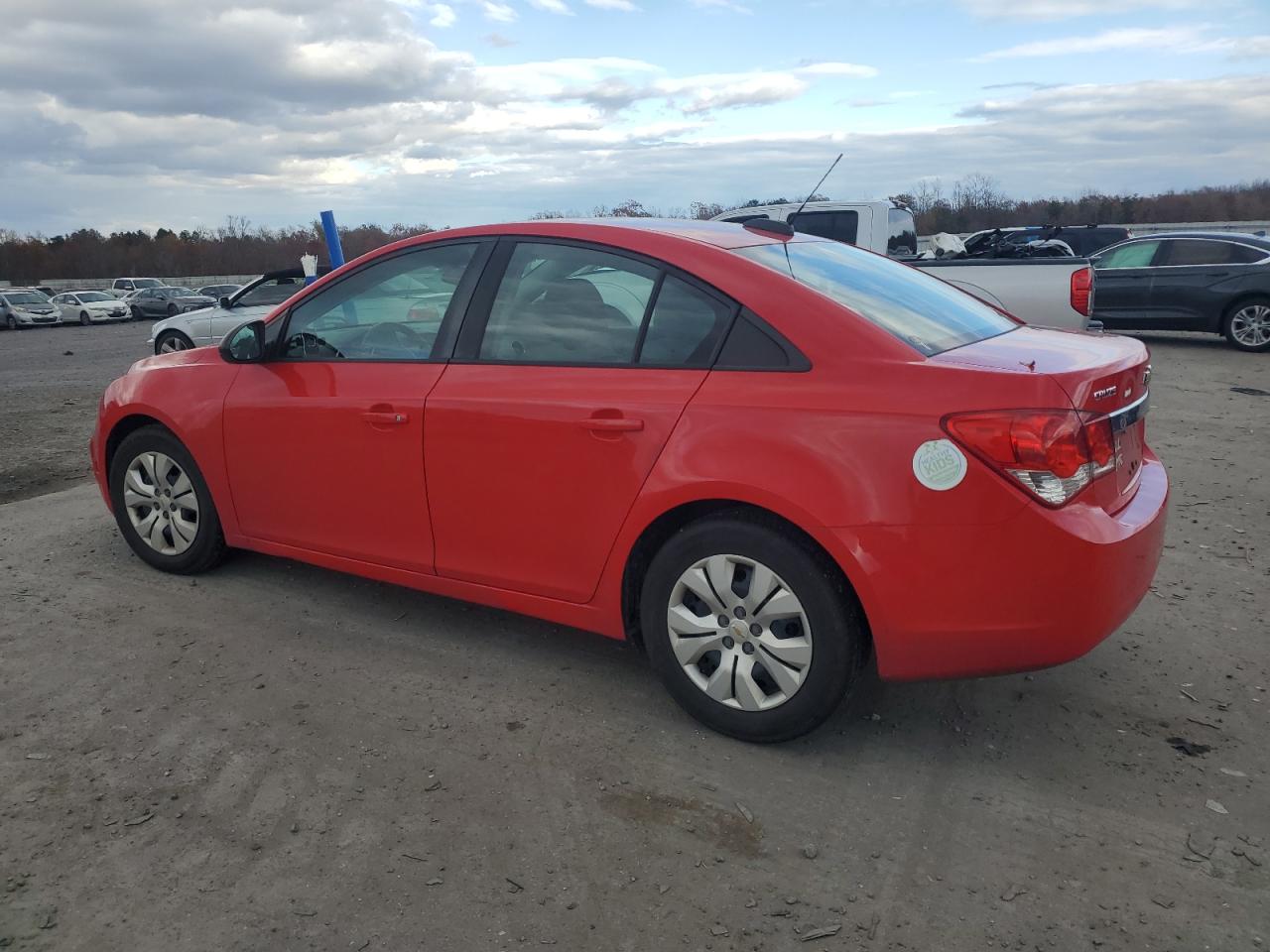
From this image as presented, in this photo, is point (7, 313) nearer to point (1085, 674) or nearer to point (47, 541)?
point (47, 541)

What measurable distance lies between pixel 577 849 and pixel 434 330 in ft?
6.79

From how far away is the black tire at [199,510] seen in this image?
15.5ft

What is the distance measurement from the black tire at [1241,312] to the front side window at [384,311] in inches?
536

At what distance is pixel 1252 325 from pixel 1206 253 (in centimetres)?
120

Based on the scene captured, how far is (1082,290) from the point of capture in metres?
10.3

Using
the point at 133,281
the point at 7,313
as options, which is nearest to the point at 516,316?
the point at 7,313

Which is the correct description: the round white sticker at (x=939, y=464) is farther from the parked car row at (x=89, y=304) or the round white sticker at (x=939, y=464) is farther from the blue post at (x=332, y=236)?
the parked car row at (x=89, y=304)

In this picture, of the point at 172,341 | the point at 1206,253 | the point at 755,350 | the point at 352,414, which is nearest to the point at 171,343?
the point at 172,341

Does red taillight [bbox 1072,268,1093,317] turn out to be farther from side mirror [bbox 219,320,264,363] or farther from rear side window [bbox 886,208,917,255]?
side mirror [bbox 219,320,264,363]

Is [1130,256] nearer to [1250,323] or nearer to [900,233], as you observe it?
[1250,323]

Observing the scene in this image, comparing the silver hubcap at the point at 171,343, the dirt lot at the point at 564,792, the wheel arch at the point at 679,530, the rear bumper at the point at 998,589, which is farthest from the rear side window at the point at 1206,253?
the silver hubcap at the point at 171,343

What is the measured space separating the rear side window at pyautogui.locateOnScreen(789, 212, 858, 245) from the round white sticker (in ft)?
33.9

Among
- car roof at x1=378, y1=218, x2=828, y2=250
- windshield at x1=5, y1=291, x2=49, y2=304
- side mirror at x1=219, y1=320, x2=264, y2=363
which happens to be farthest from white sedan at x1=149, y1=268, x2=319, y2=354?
windshield at x1=5, y1=291, x2=49, y2=304

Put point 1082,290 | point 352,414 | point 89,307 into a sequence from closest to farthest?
point 352,414 < point 1082,290 < point 89,307
